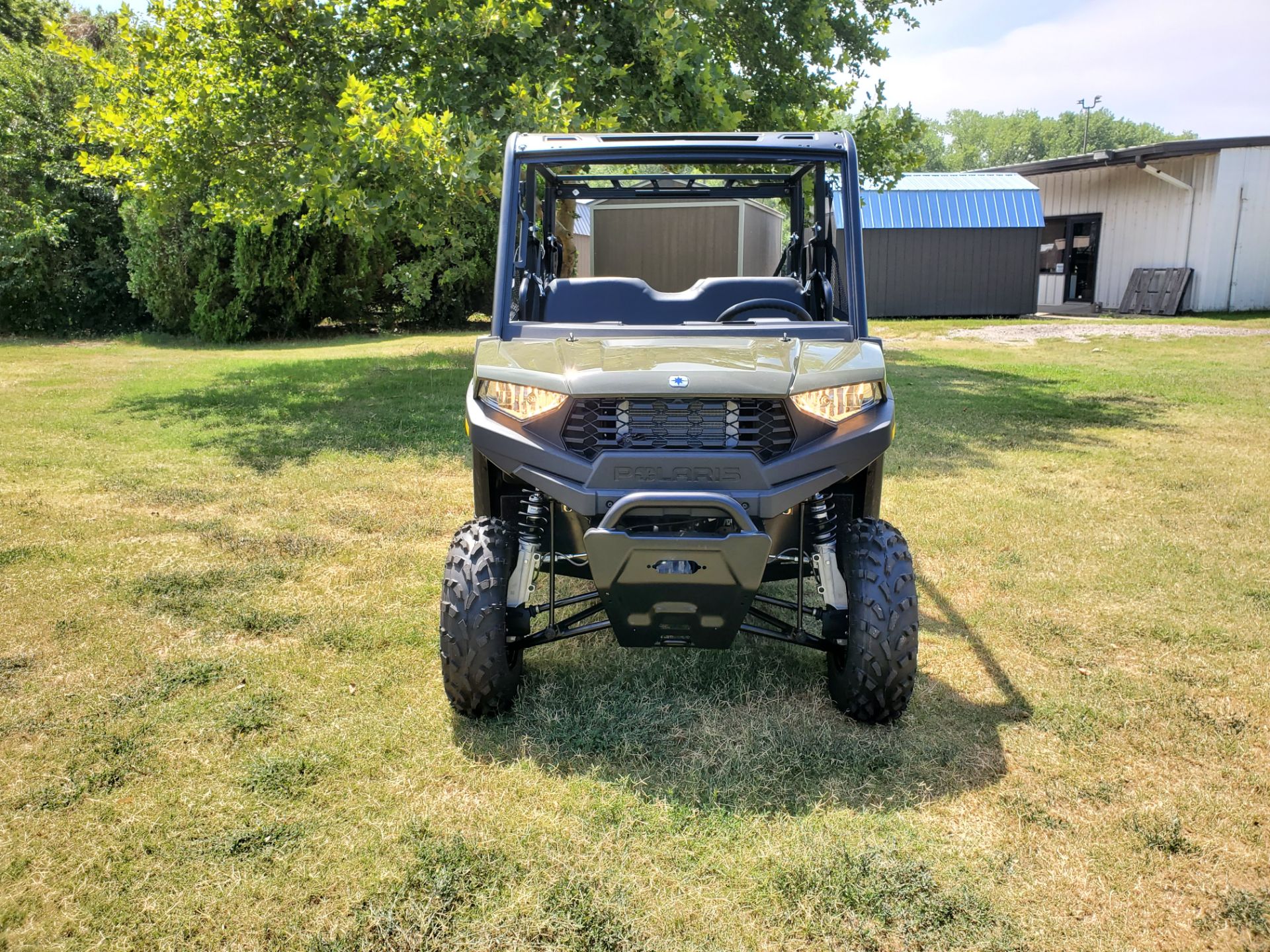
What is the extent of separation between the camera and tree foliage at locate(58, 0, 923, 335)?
7.91 meters

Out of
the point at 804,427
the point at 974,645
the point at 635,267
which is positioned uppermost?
the point at 635,267

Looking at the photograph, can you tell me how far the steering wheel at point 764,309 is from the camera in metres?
3.68

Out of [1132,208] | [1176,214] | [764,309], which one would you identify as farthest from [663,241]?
[1132,208]

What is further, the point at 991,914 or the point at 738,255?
the point at 738,255

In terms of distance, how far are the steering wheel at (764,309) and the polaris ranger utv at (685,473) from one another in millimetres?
12

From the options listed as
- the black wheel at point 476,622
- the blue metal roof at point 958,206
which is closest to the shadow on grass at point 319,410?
the black wheel at point 476,622

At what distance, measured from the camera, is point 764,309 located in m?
3.78

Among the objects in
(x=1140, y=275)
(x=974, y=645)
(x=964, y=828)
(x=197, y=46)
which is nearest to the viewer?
(x=964, y=828)

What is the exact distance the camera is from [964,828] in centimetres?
265

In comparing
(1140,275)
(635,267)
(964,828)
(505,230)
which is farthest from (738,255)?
(1140,275)

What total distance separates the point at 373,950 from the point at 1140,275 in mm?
24142

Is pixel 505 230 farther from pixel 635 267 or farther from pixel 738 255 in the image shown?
pixel 635 267

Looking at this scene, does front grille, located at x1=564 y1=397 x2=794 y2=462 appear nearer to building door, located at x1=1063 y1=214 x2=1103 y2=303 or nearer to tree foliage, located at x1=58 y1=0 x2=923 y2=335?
tree foliage, located at x1=58 y1=0 x2=923 y2=335

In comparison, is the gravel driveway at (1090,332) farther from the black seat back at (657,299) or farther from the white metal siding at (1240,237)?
the black seat back at (657,299)
